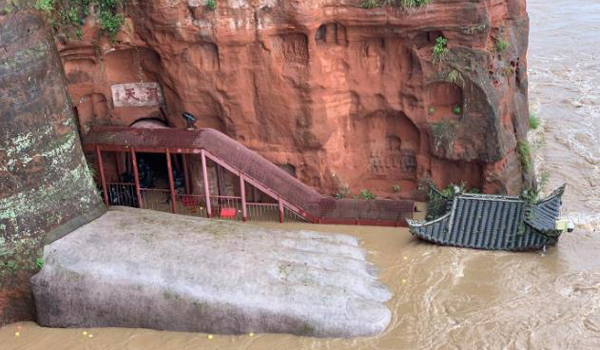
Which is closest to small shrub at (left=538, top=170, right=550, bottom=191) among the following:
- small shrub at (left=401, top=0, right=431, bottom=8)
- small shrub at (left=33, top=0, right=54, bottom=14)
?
small shrub at (left=401, top=0, right=431, bottom=8)

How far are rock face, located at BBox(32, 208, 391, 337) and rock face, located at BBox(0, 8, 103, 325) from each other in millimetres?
456

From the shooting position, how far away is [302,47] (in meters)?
16.8

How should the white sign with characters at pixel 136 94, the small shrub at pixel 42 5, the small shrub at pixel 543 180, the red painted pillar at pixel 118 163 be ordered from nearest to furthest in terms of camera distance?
the small shrub at pixel 42 5
the white sign with characters at pixel 136 94
the red painted pillar at pixel 118 163
the small shrub at pixel 543 180

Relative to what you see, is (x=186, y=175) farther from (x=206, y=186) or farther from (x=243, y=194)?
(x=243, y=194)

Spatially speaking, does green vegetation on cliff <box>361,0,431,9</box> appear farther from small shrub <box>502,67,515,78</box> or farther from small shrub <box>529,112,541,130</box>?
small shrub <box>529,112,541,130</box>

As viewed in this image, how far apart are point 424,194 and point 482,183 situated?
5.18 feet

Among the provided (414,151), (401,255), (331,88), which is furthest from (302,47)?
(401,255)

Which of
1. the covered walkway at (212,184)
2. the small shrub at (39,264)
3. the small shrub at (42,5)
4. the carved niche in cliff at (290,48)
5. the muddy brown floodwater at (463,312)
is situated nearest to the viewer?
the muddy brown floodwater at (463,312)

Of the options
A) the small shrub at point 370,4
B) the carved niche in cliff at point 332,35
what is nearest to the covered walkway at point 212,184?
Answer: the carved niche in cliff at point 332,35

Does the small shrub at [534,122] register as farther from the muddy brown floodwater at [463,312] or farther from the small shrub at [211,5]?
the small shrub at [211,5]

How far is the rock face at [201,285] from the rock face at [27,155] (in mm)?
456

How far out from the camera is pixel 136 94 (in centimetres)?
1778

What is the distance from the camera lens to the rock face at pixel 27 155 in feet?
42.5

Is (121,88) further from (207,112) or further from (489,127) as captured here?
(489,127)
